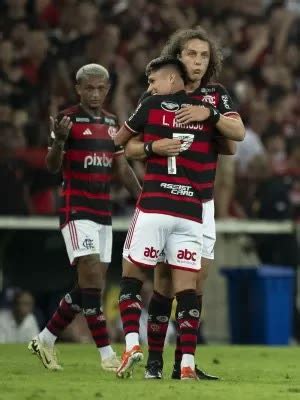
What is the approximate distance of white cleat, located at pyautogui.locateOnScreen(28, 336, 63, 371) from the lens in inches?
428

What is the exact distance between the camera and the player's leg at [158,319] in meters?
9.39

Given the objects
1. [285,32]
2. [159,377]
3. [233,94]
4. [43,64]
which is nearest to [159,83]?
[159,377]

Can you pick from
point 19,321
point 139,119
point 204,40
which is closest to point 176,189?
point 139,119

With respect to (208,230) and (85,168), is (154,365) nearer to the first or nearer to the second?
(208,230)

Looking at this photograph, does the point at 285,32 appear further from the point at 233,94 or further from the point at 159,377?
the point at 159,377

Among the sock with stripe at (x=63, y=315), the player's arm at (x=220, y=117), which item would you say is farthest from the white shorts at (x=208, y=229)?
the sock with stripe at (x=63, y=315)

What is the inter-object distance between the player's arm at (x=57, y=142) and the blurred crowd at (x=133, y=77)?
4772 millimetres

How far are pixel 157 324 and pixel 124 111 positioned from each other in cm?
859

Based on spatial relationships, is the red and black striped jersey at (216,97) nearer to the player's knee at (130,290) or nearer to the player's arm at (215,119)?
the player's arm at (215,119)

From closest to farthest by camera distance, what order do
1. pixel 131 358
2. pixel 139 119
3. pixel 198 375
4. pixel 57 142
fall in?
1. pixel 131 358
2. pixel 139 119
3. pixel 198 375
4. pixel 57 142

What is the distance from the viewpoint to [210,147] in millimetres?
9312

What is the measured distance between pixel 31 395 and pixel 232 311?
32.5 ft

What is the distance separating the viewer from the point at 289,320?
57.3ft

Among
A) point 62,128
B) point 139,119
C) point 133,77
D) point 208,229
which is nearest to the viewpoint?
point 139,119
